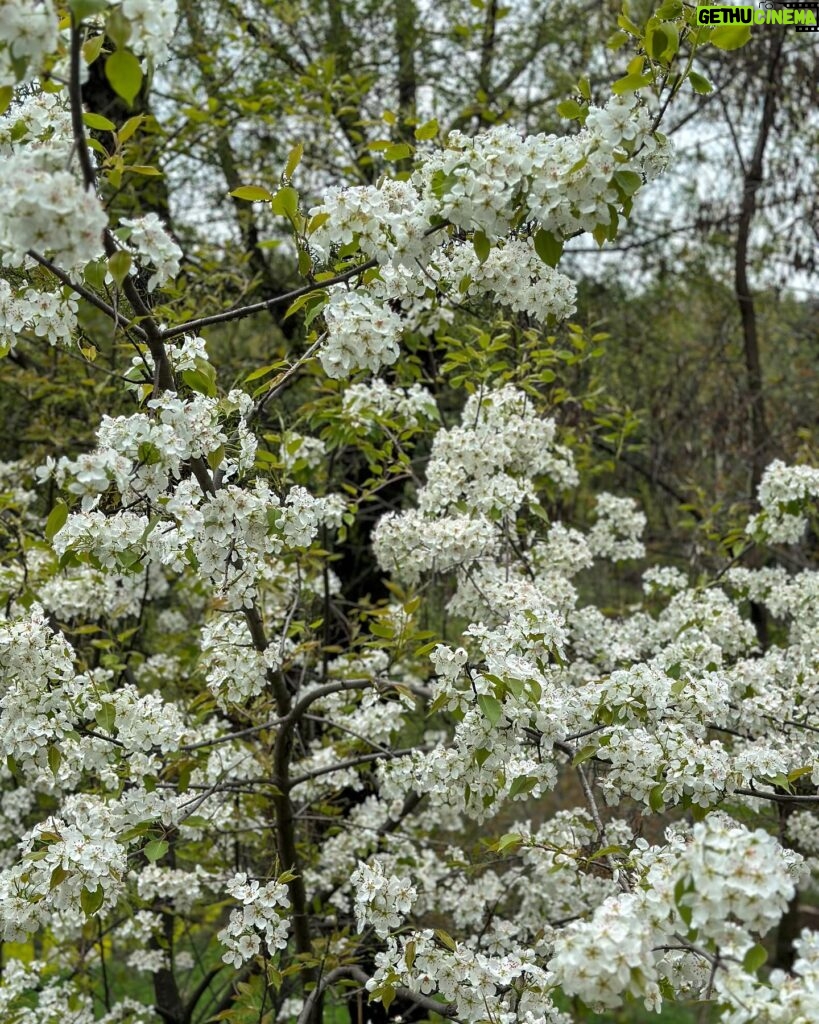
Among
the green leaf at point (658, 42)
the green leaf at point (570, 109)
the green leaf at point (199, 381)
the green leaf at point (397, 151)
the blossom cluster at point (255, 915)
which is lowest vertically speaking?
the blossom cluster at point (255, 915)

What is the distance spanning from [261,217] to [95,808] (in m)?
4.22

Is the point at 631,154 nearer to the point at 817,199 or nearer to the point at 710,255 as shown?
the point at 817,199

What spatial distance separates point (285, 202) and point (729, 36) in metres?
0.97

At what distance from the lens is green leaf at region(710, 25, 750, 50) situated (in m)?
2.09

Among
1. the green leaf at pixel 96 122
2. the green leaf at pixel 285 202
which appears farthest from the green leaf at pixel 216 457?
the green leaf at pixel 96 122

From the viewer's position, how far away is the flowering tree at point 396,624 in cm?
179

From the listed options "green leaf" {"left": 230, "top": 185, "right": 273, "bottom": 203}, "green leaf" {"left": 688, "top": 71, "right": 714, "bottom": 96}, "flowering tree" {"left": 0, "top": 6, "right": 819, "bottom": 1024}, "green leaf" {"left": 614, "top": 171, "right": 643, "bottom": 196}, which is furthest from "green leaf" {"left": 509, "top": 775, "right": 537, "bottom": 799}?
"green leaf" {"left": 688, "top": 71, "right": 714, "bottom": 96}

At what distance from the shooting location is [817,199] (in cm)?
680

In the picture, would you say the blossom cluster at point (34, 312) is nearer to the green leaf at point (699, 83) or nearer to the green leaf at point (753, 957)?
the green leaf at point (699, 83)

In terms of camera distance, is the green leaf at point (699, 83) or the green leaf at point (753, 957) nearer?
the green leaf at point (753, 957)

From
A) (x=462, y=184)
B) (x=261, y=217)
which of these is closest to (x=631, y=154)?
(x=462, y=184)

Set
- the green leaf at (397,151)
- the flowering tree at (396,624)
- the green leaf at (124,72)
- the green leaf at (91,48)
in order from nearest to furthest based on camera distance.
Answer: the green leaf at (124,72) < the flowering tree at (396,624) < the green leaf at (91,48) < the green leaf at (397,151)

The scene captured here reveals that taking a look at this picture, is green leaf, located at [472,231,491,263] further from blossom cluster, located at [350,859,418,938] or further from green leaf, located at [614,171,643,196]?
blossom cluster, located at [350,859,418,938]

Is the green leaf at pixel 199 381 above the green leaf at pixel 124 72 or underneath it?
underneath
